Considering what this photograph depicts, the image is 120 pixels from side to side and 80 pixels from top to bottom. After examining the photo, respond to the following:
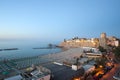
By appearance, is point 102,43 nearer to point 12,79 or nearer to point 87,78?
point 87,78

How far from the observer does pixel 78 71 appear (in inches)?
617

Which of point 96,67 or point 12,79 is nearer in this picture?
point 12,79

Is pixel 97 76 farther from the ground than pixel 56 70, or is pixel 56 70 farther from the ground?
pixel 56 70

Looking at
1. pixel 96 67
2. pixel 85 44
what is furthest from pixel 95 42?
pixel 96 67

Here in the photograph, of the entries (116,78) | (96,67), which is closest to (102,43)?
(96,67)

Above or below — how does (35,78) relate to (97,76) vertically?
above

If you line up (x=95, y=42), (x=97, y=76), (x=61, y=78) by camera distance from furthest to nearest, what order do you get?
(x=95, y=42), (x=97, y=76), (x=61, y=78)

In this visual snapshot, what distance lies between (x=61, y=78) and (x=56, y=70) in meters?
1.42

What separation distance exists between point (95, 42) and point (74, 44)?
19479 mm

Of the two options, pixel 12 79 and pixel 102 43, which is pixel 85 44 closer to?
pixel 102 43

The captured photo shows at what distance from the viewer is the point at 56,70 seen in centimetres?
1477

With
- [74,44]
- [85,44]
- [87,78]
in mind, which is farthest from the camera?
[74,44]

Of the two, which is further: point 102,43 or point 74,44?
point 74,44

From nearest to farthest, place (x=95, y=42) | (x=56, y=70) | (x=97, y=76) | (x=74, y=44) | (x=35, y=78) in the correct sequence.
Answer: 1. (x=35, y=78)
2. (x=56, y=70)
3. (x=97, y=76)
4. (x=95, y=42)
5. (x=74, y=44)
